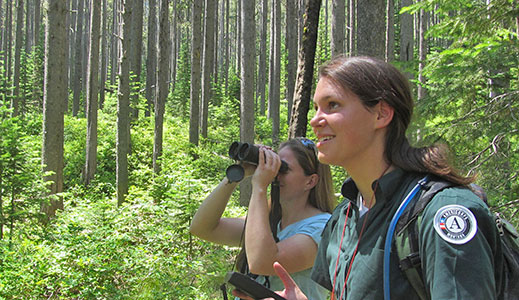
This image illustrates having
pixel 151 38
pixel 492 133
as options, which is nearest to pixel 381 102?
pixel 492 133

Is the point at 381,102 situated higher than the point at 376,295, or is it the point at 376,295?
the point at 381,102

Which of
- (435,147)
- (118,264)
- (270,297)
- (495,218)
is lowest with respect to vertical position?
(118,264)

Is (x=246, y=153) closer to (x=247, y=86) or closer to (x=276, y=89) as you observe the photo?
(x=247, y=86)

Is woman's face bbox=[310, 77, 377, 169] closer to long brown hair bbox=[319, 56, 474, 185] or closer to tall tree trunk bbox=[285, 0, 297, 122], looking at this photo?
long brown hair bbox=[319, 56, 474, 185]

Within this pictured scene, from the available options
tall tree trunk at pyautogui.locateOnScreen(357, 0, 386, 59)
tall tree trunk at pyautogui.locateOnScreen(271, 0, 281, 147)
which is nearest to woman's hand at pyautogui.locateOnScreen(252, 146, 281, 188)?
tall tree trunk at pyautogui.locateOnScreen(357, 0, 386, 59)

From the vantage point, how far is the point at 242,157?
7.59 feet

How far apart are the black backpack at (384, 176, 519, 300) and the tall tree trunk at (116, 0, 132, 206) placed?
1036 centimetres

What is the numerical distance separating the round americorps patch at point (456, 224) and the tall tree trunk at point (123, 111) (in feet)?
34.4

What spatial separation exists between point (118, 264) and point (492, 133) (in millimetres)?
4900

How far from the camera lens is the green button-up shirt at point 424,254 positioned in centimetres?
100

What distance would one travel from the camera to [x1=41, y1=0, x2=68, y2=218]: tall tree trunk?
9.09 metres

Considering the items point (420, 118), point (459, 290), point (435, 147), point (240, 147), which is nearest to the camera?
point (459, 290)

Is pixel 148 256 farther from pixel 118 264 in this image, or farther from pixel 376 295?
pixel 376 295

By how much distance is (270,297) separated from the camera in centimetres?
156
